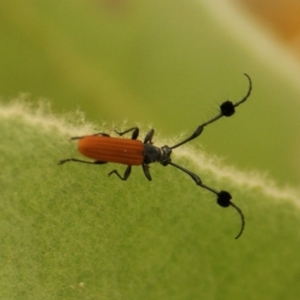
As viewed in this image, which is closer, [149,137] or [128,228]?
[128,228]

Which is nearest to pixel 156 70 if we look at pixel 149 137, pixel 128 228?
pixel 149 137

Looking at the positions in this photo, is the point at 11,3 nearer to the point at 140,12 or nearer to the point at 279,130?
the point at 140,12

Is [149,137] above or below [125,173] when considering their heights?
above

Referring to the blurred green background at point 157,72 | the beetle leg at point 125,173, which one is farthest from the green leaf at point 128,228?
the blurred green background at point 157,72

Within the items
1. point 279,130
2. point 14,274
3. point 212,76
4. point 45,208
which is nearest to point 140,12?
point 212,76

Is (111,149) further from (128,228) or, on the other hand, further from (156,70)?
(156,70)

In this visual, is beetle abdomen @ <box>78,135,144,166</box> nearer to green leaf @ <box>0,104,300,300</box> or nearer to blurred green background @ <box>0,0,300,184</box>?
green leaf @ <box>0,104,300,300</box>

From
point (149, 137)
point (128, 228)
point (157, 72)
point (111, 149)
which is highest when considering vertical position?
point (157, 72)

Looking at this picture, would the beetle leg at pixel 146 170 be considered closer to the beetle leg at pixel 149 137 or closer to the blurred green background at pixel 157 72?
the beetle leg at pixel 149 137
